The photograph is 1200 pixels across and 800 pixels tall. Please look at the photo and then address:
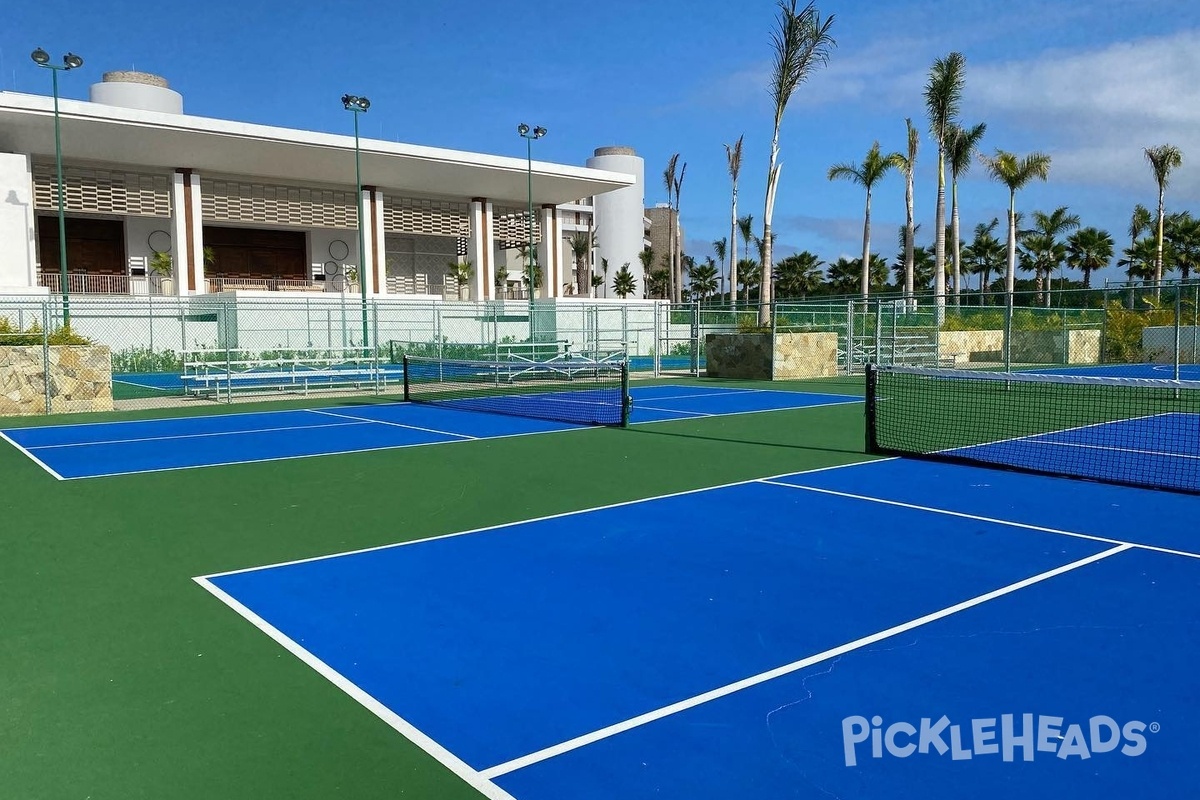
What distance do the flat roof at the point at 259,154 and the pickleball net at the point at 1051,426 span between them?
97.0 ft

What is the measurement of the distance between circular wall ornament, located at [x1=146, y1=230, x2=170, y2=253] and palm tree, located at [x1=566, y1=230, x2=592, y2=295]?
33.4 metres

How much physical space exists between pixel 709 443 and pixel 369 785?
8954mm

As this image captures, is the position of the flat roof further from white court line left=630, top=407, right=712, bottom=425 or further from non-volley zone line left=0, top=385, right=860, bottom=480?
white court line left=630, top=407, right=712, bottom=425

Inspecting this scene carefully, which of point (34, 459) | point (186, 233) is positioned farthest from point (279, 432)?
point (186, 233)

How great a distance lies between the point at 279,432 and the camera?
1391cm

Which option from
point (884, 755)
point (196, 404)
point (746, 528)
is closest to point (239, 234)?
point (196, 404)

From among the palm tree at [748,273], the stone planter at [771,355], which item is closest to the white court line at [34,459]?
the stone planter at [771,355]

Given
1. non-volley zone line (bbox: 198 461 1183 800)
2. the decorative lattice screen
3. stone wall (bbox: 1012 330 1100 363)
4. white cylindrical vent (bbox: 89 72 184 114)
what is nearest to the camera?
non-volley zone line (bbox: 198 461 1183 800)

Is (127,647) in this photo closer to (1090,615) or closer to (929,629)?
(929,629)

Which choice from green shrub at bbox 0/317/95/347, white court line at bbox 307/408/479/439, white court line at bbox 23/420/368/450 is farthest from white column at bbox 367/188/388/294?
white court line at bbox 23/420/368/450

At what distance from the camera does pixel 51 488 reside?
9.16m

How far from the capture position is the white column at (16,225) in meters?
34.6

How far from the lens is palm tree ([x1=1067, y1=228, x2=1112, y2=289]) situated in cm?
6681

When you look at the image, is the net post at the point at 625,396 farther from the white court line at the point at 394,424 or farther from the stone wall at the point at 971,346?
the stone wall at the point at 971,346
